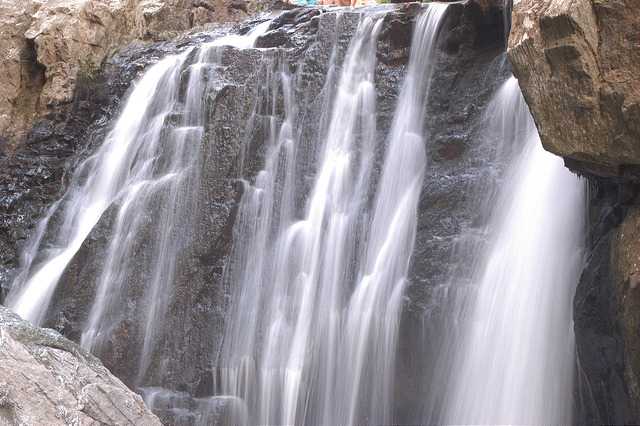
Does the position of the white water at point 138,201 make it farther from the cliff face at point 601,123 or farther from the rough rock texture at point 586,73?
the rough rock texture at point 586,73

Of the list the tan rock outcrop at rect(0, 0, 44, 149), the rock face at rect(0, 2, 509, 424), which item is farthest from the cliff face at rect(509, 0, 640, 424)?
the tan rock outcrop at rect(0, 0, 44, 149)

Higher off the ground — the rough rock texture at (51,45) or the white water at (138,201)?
the rough rock texture at (51,45)

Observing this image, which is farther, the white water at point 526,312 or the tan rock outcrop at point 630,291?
the white water at point 526,312

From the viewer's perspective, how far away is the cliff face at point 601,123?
14.7 feet

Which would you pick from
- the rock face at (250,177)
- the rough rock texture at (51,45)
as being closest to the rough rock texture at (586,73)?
the rock face at (250,177)

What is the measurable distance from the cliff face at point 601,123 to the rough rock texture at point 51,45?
32.0 ft

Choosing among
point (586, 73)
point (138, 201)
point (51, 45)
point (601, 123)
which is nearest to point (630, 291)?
point (601, 123)

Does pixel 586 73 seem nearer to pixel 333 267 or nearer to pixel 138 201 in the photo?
pixel 333 267

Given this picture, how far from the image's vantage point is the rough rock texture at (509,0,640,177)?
14.7 feet

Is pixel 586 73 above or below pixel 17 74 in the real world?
below

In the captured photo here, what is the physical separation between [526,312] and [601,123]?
2055 millimetres

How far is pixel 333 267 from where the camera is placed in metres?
7.73

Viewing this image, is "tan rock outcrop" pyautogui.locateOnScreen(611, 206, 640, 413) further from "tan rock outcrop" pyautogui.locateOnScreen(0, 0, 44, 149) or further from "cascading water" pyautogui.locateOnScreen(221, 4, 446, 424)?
"tan rock outcrop" pyautogui.locateOnScreen(0, 0, 44, 149)

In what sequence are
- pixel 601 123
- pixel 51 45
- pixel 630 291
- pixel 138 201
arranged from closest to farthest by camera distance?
pixel 630 291, pixel 601 123, pixel 138 201, pixel 51 45
